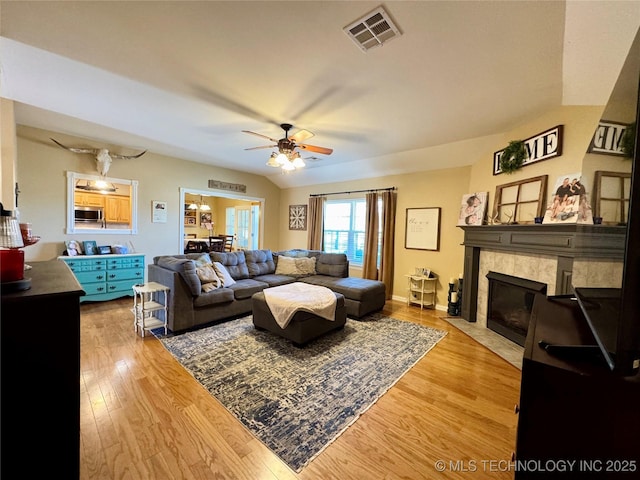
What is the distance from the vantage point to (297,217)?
22.2 feet

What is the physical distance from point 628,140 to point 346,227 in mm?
5136

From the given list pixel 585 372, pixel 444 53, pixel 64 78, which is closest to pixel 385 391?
pixel 585 372

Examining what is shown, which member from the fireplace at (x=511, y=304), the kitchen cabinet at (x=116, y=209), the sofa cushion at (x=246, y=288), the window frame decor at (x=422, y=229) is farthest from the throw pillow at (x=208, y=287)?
the kitchen cabinet at (x=116, y=209)

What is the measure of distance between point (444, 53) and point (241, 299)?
3.53 metres

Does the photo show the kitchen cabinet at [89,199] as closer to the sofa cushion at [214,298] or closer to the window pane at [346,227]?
the sofa cushion at [214,298]

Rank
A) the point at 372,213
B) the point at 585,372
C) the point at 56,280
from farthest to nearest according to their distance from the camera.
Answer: the point at 372,213
the point at 56,280
the point at 585,372

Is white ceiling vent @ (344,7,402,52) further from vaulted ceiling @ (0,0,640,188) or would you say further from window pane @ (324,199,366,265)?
window pane @ (324,199,366,265)

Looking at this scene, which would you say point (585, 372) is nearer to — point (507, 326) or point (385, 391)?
point (385, 391)

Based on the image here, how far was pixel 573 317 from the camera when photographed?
1104 mm

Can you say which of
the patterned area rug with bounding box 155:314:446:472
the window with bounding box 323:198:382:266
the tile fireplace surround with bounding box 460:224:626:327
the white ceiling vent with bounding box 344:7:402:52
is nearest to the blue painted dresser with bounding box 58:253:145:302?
the patterned area rug with bounding box 155:314:446:472

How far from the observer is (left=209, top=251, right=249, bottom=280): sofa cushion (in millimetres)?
4109

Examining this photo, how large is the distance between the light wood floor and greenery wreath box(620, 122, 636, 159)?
5.55 ft

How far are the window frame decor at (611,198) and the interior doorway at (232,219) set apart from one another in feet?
20.0

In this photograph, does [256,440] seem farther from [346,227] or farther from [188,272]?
[346,227]
